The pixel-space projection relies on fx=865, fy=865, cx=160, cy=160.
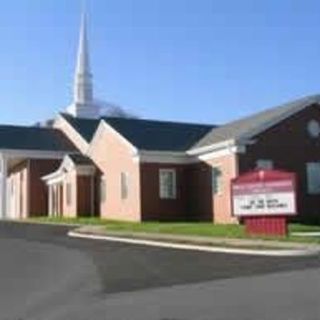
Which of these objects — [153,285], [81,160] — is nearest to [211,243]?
[153,285]

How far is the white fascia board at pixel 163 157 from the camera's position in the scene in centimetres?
4225

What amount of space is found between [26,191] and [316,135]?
970 inches

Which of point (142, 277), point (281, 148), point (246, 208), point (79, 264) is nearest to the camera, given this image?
point (142, 277)

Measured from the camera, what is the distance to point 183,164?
1713 inches

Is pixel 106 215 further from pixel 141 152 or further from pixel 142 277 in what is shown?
pixel 142 277

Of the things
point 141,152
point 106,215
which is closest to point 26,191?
point 106,215

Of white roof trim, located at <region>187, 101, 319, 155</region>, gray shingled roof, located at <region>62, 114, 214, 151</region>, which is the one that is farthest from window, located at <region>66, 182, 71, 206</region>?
white roof trim, located at <region>187, 101, 319, 155</region>

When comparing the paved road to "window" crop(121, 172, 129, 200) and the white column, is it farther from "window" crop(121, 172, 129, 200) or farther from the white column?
the white column

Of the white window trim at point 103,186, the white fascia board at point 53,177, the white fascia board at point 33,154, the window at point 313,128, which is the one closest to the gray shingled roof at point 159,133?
the white window trim at point 103,186

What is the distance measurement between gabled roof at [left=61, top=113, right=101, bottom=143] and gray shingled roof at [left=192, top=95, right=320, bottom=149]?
1590 centimetres

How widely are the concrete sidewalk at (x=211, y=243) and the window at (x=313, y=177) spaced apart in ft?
41.2

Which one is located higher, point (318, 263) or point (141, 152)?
point (141, 152)

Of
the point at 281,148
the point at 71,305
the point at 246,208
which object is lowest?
the point at 71,305

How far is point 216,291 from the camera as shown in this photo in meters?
14.7
